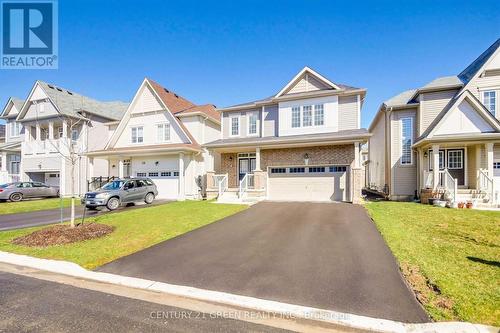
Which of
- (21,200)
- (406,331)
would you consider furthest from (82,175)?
(406,331)

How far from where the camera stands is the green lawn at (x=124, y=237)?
6.18 metres

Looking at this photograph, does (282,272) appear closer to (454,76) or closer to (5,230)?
(5,230)

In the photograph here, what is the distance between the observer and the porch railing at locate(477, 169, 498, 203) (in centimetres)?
1250

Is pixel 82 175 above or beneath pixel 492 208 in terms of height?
above

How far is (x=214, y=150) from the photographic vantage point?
18.2 m

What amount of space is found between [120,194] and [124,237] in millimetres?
7545

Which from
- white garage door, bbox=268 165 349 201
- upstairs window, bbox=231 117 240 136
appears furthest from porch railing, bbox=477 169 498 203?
upstairs window, bbox=231 117 240 136

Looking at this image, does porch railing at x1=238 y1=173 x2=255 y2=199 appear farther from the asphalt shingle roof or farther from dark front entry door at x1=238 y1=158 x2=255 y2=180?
the asphalt shingle roof

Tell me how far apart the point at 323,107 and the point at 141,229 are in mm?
13392

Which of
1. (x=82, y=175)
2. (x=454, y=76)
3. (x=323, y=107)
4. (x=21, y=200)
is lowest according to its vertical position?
(x=21, y=200)

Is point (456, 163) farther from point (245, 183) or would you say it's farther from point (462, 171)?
point (245, 183)

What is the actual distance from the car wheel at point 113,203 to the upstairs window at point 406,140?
61.6ft

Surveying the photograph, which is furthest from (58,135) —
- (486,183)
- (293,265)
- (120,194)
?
(486,183)

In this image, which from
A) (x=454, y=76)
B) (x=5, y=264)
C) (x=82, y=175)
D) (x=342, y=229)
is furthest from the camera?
(x=82, y=175)
